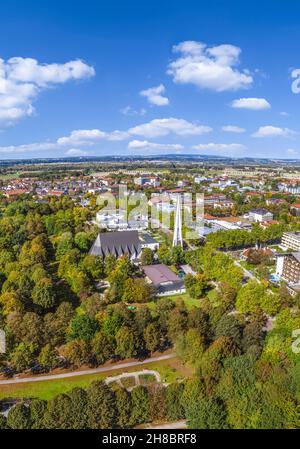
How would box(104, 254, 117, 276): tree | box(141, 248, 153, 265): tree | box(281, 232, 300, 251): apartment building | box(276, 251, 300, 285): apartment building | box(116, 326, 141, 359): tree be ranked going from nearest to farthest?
1. box(116, 326, 141, 359): tree
2. box(276, 251, 300, 285): apartment building
3. box(104, 254, 117, 276): tree
4. box(141, 248, 153, 265): tree
5. box(281, 232, 300, 251): apartment building

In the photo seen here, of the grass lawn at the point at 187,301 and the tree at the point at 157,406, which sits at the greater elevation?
the tree at the point at 157,406

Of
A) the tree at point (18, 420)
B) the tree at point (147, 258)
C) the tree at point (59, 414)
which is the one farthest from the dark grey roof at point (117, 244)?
the tree at point (18, 420)

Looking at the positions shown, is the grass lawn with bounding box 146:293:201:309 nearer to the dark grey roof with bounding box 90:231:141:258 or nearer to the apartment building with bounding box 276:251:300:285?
the dark grey roof with bounding box 90:231:141:258

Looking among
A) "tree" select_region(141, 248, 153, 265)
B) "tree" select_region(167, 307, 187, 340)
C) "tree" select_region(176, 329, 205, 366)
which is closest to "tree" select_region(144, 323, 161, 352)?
"tree" select_region(167, 307, 187, 340)

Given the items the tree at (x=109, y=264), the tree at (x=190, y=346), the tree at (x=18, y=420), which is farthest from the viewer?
the tree at (x=109, y=264)

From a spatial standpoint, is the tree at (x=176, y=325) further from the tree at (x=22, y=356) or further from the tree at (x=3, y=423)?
the tree at (x=3, y=423)

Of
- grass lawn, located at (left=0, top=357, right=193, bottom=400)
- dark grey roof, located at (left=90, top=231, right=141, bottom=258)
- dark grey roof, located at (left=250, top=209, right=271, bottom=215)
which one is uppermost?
dark grey roof, located at (left=250, top=209, right=271, bottom=215)
